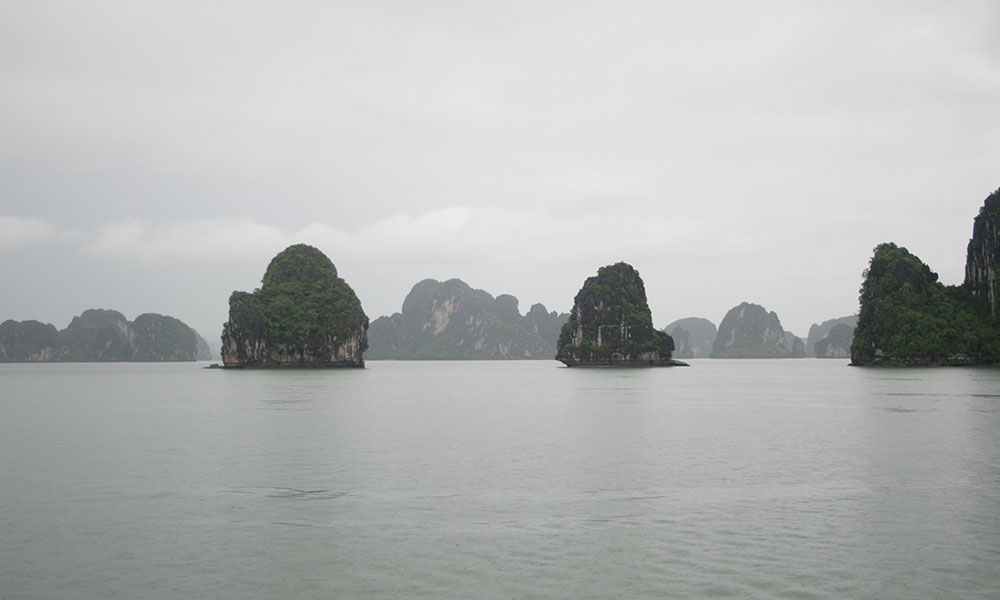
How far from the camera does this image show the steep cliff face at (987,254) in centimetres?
12825

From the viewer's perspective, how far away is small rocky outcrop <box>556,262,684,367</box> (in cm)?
15000

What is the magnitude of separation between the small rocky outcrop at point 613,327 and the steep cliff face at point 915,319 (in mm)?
38019

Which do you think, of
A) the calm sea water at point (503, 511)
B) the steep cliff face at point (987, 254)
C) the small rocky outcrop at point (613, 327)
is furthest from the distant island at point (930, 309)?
the calm sea water at point (503, 511)

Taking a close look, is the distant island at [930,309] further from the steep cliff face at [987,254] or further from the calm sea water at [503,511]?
the calm sea water at [503,511]

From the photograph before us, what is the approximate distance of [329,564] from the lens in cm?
1227

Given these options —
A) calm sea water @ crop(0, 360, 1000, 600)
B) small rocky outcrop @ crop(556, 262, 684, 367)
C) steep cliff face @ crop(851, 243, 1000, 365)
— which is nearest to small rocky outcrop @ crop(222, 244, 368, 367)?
small rocky outcrop @ crop(556, 262, 684, 367)

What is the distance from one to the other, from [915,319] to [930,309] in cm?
472

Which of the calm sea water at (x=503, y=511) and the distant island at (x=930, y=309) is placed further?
the distant island at (x=930, y=309)

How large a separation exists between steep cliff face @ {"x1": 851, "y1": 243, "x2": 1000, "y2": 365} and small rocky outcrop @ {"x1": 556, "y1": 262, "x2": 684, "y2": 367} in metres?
38.0

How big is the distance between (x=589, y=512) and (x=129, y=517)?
1012 cm

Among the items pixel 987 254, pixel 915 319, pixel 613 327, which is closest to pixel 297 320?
pixel 613 327

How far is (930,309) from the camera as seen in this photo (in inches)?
4978

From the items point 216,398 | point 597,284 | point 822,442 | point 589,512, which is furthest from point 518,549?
point 597,284

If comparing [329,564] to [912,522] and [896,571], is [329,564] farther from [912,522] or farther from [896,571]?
[912,522]
